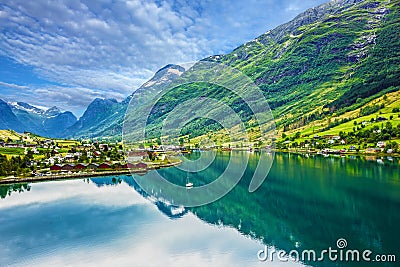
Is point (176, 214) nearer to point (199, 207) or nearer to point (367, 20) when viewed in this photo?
point (199, 207)

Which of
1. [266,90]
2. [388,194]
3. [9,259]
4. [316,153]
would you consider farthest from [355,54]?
[9,259]

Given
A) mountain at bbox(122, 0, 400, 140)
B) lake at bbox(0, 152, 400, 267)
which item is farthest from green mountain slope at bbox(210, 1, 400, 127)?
lake at bbox(0, 152, 400, 267)

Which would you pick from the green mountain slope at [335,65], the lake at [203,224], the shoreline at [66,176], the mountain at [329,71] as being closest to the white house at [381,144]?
the lake at [203,224]

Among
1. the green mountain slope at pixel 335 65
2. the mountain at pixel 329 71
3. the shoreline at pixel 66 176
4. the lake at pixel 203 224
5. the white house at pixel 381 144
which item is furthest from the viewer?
the green mountain slope at pixel 335 65

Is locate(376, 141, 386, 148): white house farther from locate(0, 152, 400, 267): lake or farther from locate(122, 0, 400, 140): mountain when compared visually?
locate(122, 0, 400, 140): mountain

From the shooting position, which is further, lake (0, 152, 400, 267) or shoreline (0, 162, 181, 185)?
shoreline (0, 162, 181, 185)

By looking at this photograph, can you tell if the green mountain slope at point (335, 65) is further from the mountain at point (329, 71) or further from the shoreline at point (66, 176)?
the shoreline at point (66, 176)

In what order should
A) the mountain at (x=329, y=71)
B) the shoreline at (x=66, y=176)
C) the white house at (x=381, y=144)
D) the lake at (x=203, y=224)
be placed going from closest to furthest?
the lake at (x=203, y=224) → the shoreline at (x=66, y=176) → the white house at (x=381, y=144) → the mountain at (x=329, y=71)

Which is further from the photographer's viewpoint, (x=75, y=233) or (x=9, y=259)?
(x=75, y=233)
